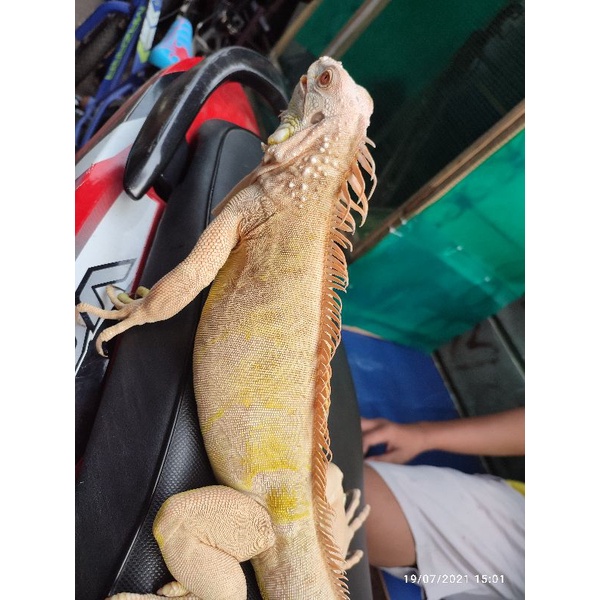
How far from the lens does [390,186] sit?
215cm

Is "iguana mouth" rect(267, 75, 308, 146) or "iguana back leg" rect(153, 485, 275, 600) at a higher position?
"iguana mouth" rect(267, 75, 308, 146)

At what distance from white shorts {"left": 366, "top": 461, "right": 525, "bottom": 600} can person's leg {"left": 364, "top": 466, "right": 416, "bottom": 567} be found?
0.07 ft

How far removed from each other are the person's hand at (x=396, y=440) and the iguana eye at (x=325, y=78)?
1.30m

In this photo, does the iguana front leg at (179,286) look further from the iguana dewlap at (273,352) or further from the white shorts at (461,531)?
the white shorts at (461,531)

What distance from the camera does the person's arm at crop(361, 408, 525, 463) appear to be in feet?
5.40

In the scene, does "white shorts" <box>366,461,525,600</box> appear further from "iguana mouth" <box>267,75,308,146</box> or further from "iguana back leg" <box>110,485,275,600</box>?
"iguana mouth" <box>267,75,308,146</box>

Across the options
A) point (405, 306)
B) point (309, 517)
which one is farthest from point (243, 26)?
point (309, 517)

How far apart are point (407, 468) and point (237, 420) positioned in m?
0.96

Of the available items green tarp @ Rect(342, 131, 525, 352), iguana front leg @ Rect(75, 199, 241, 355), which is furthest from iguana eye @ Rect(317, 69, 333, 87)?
green tarp @ Rect(342, 131, 525, 352)

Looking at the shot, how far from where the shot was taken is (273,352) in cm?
86

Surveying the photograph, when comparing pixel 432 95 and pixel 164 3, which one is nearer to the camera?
pixel 432 95

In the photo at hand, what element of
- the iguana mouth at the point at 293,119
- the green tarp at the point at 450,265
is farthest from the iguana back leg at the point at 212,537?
the green tarp at the point at 450,265

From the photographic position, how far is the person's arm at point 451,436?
1645mm
